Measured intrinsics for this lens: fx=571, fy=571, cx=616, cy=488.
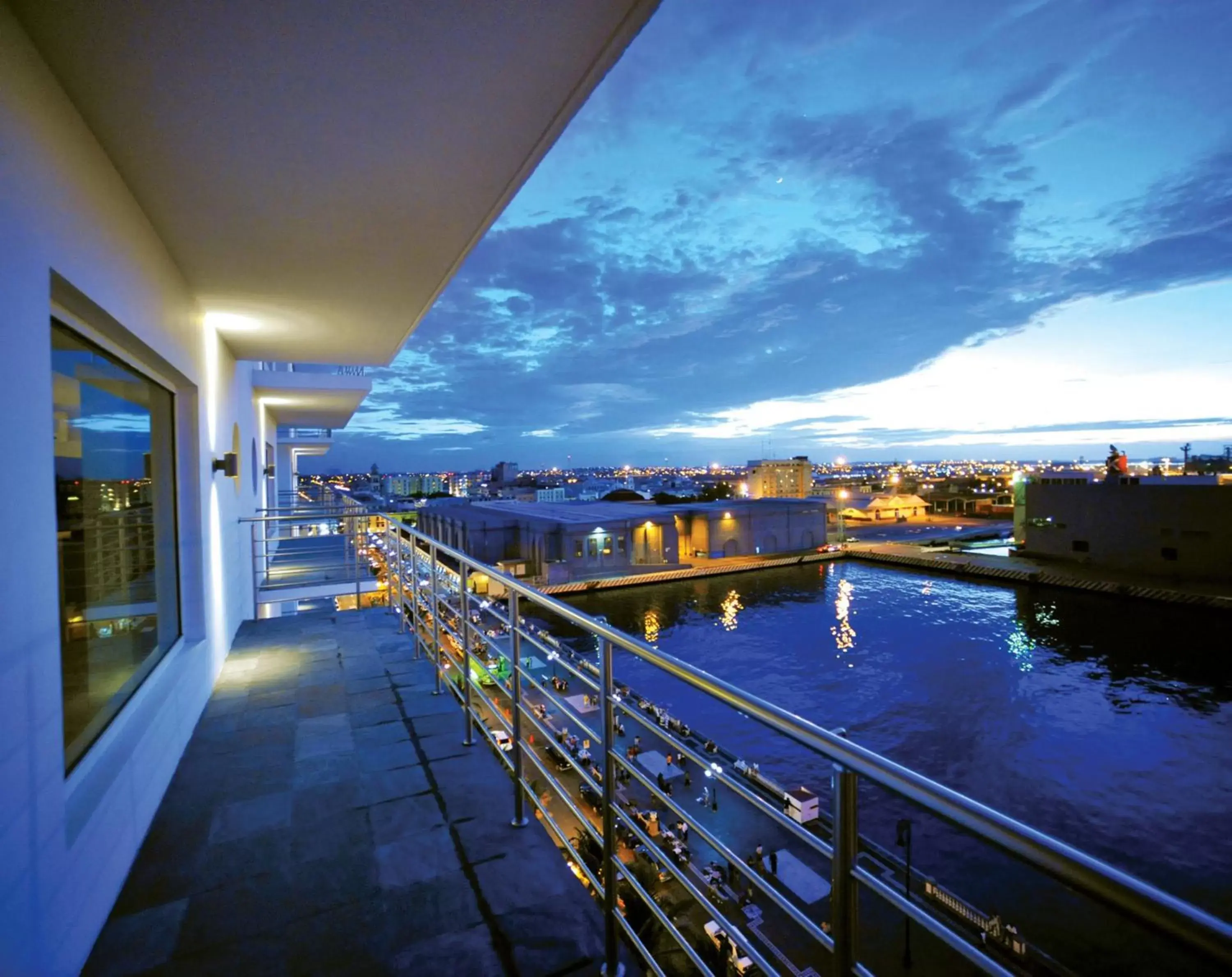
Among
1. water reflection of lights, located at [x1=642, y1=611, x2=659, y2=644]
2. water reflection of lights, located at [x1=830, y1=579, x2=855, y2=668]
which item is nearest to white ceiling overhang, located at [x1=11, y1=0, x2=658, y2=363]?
water reflection of lights, located at [x1=642, y1=611, x2=659, y2=644]

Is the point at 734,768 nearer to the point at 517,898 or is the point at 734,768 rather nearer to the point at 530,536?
the point at 517,898

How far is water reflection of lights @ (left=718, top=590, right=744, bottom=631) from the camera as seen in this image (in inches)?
643

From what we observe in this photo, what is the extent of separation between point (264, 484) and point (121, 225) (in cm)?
740

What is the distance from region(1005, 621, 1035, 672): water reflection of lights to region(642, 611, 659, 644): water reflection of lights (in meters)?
8.28

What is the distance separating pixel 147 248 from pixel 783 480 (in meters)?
56.7

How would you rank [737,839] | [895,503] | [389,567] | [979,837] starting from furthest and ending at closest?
1. [895,503]
2. [737,839]
3. [389,567]
4. [979,837]

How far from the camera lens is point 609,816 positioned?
149 centimetres

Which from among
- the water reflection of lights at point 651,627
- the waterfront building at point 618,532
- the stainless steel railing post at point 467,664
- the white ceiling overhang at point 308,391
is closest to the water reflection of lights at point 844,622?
the water reflection of lights at point 651,627

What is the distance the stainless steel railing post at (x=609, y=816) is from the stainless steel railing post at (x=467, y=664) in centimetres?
129

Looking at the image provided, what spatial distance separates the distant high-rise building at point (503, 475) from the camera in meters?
62.2

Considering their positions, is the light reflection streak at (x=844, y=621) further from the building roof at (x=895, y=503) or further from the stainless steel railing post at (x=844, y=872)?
the building roof at (x=895, y=503)

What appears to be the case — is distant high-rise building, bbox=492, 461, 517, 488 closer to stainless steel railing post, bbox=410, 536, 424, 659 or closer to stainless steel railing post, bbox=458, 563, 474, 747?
stainless steel railing post, bbox=410, 536, 424, 659

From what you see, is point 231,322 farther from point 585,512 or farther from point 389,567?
point 585,512

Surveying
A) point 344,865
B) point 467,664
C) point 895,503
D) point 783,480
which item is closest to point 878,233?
point 895,503
